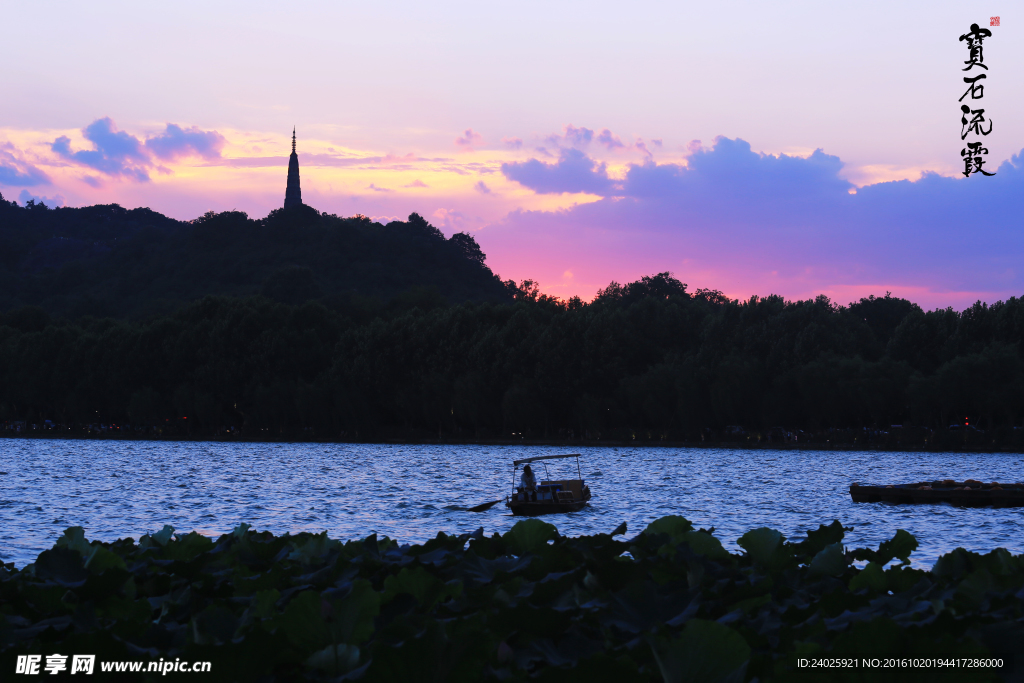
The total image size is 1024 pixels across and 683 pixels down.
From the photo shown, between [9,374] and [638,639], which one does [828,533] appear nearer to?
[638,639]

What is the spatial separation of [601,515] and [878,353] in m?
71.1

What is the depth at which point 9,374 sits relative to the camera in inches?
5502

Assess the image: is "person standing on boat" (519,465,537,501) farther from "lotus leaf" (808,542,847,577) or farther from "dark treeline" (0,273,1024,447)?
"dark treeline" (0,273,1024,447)

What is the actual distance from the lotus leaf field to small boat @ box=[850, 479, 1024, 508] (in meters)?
37.3

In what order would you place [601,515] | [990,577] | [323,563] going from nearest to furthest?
[990,577] < [323,563] < [601,515]

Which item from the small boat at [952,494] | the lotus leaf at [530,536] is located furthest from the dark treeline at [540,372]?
the lotus leaf at [530,536]

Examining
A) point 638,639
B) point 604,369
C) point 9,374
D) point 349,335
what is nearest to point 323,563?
point 638,639

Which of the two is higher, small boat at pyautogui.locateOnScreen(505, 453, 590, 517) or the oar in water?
small boat at pyautogui.locateOnScreen(505, 453, 590, 517)

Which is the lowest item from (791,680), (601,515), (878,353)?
(601,515)

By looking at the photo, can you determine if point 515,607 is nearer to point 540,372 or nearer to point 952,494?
point 952,494

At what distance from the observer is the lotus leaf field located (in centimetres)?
520

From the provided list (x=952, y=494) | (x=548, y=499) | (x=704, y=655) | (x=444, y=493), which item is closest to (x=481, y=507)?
(x=548, y=499)

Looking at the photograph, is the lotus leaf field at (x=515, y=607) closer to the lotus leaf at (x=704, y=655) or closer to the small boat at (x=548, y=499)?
the lotus leaf at (x=704, y=655)

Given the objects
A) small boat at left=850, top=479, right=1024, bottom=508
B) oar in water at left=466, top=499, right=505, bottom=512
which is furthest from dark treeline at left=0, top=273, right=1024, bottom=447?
oar in water at left=466, top=499, right=505, bottom=512
